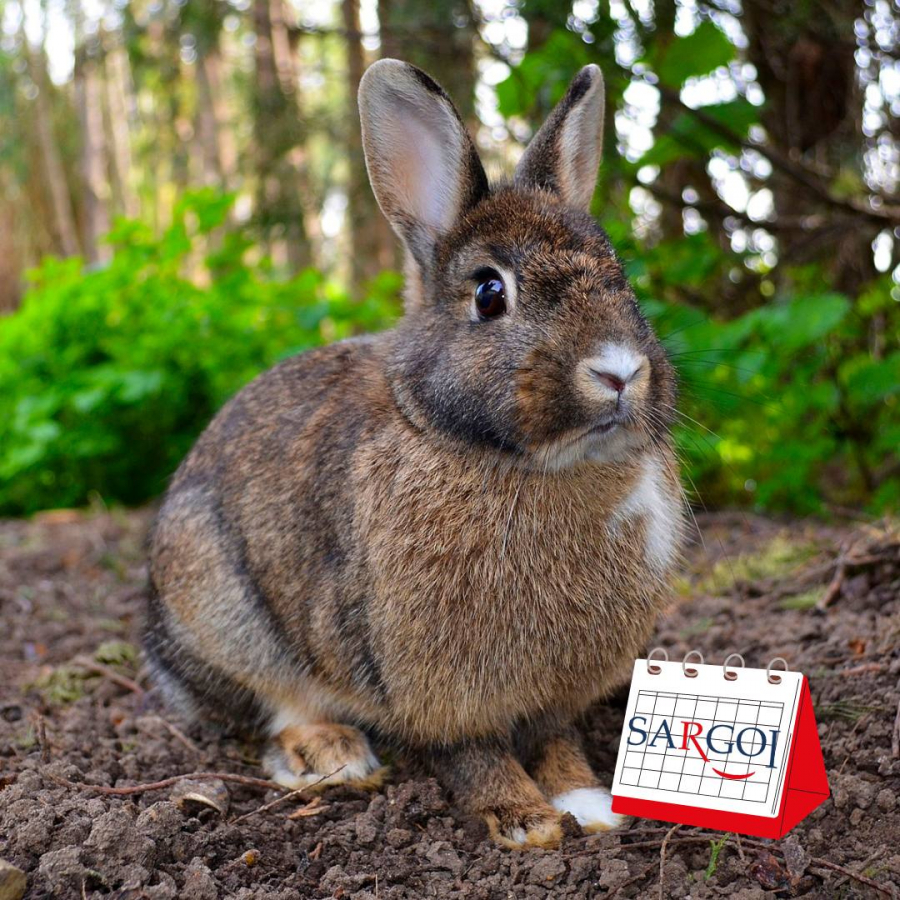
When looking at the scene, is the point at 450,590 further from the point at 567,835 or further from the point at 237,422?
the point at 237,422

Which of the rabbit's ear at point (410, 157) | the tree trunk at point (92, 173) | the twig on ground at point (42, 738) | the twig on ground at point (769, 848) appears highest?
the tree trunk at point (92, 173)

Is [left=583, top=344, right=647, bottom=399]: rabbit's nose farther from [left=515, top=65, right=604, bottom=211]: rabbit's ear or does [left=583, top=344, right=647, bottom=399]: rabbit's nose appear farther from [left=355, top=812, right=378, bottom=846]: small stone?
[left=355, top=812, right=378, bottom=846]: small stone

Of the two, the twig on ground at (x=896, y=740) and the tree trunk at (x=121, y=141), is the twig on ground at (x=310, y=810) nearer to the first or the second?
the twig on ground at (x=896, y=740)

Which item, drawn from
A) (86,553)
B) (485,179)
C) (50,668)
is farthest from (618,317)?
(86,553)

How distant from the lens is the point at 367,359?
3129 millimetres

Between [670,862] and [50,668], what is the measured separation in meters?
2.52

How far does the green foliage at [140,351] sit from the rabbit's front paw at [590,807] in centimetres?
382

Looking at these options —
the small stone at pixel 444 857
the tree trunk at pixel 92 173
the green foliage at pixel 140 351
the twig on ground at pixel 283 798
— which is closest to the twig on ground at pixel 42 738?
the twig on ground at pixel 283 798

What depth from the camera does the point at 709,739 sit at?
229cm

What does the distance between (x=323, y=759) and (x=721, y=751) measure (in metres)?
1.23

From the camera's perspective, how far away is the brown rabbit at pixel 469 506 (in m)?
2.45

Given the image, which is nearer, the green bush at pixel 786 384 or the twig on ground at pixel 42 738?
the twig on ground at pixel 42 738

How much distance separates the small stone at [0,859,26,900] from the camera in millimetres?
2178

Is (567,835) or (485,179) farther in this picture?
(485,179)
